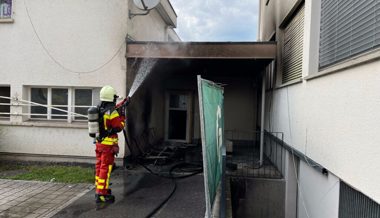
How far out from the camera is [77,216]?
4.78 m

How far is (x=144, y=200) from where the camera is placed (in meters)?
5.54

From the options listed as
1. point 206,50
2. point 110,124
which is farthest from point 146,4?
point 110,124

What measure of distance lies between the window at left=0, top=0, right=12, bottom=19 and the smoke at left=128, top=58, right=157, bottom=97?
3.66 meters

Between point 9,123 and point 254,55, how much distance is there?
651 cm

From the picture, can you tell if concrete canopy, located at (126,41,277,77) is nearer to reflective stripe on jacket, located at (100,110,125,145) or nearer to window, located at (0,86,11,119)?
reflective stripe on jacket, located at (100,110,125,145)

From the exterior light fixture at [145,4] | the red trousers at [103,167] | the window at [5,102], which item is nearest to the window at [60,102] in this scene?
the window at [5,102]

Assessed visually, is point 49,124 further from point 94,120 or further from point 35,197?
point 94,120

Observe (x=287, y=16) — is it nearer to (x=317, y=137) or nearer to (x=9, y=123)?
(x=317, y=137)

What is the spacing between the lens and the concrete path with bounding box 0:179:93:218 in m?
4.95

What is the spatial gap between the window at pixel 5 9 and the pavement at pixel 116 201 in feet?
14.4

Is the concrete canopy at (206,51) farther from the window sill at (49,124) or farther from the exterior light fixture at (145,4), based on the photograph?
the window sill at (49,124)

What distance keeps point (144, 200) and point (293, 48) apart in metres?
4.77

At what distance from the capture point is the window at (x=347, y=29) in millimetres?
3322

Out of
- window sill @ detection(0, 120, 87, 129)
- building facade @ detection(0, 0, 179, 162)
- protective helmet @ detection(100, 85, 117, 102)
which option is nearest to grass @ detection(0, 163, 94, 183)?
building facade @ detection(0, 0, 179, 162)
